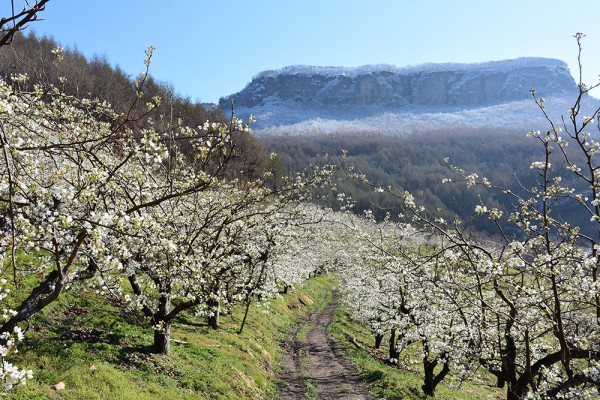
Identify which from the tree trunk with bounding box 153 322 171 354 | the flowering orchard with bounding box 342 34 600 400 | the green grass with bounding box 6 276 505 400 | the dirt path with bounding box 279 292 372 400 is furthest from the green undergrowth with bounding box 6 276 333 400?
the flowering orchard with bounding box 342 34 600 400

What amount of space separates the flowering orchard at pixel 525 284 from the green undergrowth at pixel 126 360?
8101 millimetres

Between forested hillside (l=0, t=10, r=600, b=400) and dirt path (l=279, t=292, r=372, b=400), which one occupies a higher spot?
forested hillside (l=0, t=10, r=600, b=400)

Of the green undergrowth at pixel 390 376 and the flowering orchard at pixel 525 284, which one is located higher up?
the flowering orchard at pixel 525 284

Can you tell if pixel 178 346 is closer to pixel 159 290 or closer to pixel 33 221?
pixel 159 290

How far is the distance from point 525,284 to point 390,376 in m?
13.0

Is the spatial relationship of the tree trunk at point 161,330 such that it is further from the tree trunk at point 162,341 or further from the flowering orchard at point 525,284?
the flowering orchard at point 525,284

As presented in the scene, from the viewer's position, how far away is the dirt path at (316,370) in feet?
67.5

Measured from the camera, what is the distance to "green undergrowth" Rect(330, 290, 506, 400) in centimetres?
2120

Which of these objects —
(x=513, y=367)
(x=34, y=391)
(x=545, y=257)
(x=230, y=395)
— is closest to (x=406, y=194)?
(x=545, y=257)

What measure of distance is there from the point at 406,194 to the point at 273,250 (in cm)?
1574

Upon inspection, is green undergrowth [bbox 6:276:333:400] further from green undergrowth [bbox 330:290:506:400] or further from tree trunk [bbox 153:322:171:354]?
green undergrowth [bbox 330:290:506:400]

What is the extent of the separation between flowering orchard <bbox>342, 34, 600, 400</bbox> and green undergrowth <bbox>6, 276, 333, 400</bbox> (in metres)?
8.10

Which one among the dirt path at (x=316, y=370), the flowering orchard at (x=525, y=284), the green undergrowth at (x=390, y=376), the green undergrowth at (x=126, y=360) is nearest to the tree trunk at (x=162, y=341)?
the green undergrowth at (x=126, y=360)

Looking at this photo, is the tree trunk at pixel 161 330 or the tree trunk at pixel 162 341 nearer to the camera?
the tree trunk at pixel 161 330
